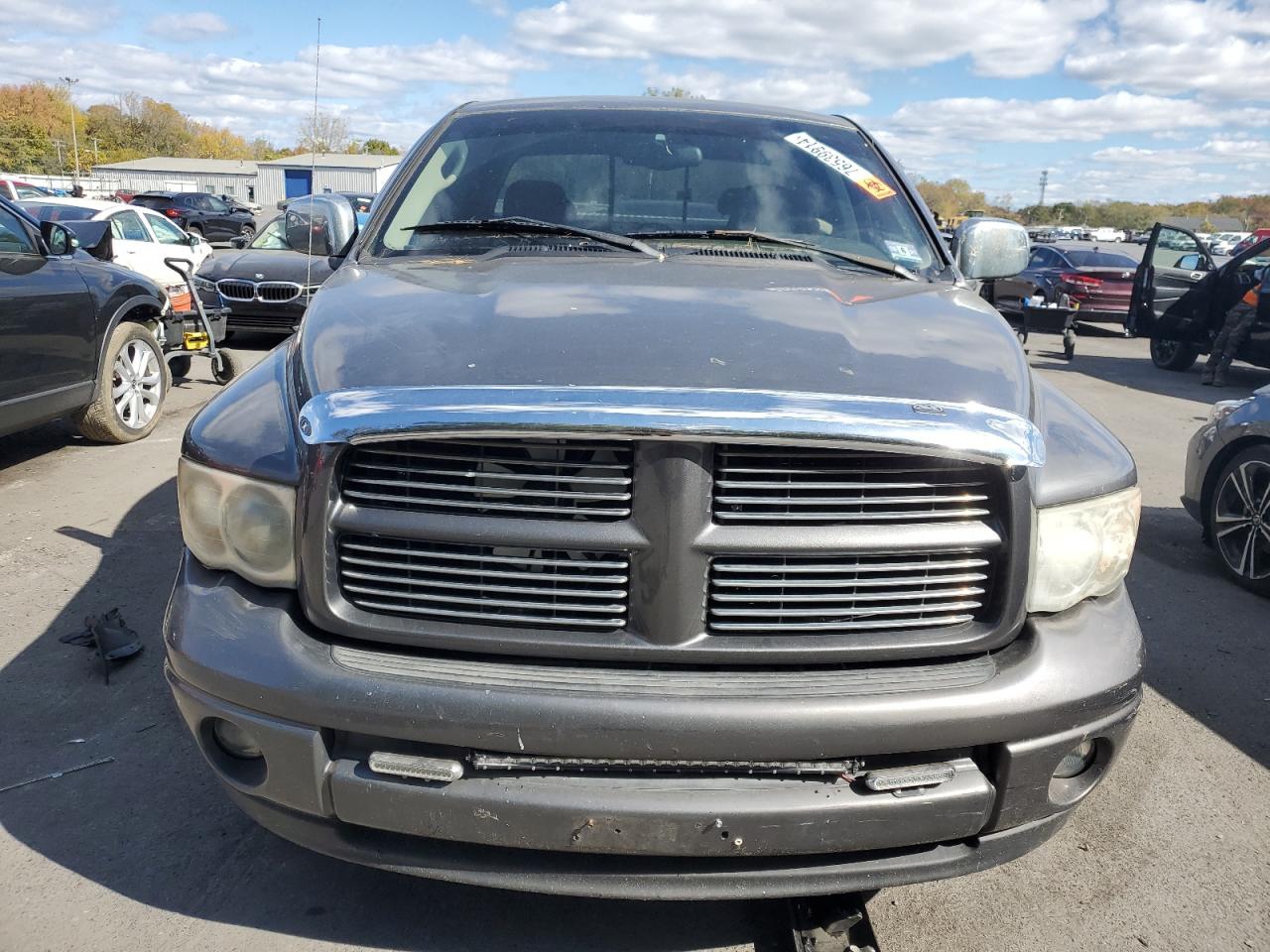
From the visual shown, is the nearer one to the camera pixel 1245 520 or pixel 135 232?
pixel 1245 520

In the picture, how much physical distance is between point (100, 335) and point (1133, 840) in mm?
6555

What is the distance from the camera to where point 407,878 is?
2615 millimetres

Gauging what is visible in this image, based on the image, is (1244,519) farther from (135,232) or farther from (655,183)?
(135,232)

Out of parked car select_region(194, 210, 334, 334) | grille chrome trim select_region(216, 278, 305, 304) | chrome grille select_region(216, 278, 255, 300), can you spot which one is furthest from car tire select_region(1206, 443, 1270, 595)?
chrome grille select_region(216, 278, 255, 300)

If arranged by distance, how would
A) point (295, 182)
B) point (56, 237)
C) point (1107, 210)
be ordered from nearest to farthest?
point (56, 237) < point (295, 182) < point (1107, 210)

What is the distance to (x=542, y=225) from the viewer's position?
9.96 ft

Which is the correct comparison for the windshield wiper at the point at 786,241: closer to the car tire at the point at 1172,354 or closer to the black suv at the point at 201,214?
the car tire at the point at 1172,354

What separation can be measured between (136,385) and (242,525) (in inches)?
231

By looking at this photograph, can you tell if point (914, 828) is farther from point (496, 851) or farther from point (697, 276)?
point (697, 276)

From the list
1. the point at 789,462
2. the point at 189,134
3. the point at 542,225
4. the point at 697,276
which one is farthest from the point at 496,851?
the point at 189,134

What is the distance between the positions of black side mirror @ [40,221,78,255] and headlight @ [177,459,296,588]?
4924 millimetres

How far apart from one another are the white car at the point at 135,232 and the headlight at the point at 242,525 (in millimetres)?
10618

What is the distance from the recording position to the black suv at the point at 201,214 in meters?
36.8

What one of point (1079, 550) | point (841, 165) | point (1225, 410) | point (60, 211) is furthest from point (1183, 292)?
point (60, 211)
